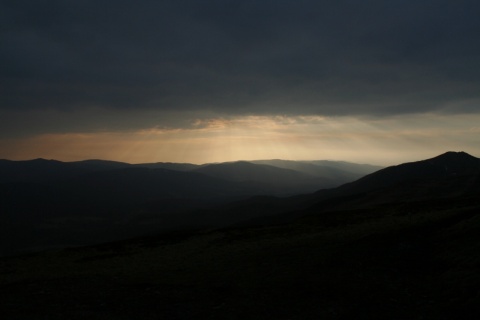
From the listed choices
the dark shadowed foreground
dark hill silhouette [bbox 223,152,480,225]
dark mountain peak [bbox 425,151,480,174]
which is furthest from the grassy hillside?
dark mountain peak [bbox 425,151,480,174]

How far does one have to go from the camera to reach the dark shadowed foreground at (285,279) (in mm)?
17844

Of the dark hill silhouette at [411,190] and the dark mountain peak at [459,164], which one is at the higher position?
the dark mountain peak at [459,164]

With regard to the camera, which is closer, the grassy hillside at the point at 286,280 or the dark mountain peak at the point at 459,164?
the grassy hillside at the point at 286,280

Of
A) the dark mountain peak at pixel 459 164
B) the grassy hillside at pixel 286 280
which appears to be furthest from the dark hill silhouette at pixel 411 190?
the grassy hillside at pixel 286 280

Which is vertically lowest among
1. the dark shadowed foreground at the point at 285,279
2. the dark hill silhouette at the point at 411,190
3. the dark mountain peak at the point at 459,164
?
the dark shadowed foreground at the point at 285,279

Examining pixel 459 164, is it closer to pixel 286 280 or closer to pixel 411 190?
pixel 411 190

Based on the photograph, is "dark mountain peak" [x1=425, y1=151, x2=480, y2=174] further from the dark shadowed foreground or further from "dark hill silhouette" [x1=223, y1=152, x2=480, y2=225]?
the dark shadowed foreground

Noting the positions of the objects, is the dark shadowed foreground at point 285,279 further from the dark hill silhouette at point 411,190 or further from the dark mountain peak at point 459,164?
the dark mountain peak at point 459,164

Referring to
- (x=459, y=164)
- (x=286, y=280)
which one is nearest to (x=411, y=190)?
(x=459, y=164)

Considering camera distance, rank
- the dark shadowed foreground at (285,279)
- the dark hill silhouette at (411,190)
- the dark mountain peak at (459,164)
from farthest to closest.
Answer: the dark mountain peak at (459,164), the dark hill silhouette at (411,190), the dark shadowed foreground at (285,279)

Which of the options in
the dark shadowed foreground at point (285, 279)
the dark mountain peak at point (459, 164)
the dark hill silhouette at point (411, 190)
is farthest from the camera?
the dark mountain peak at point (459, 164)

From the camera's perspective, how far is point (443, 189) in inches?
4205

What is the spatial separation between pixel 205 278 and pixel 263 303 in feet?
21.8

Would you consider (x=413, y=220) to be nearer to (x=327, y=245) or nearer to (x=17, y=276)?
(x=327, y=245)
